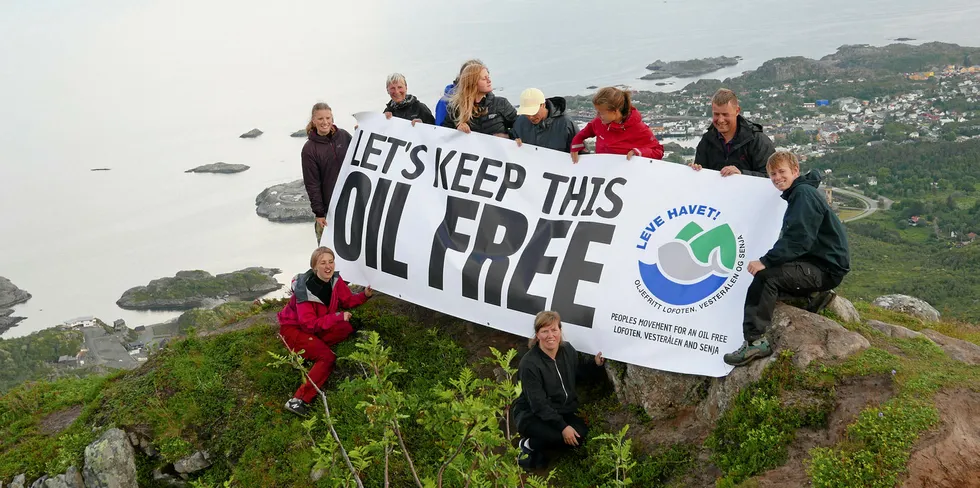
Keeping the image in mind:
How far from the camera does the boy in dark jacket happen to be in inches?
238

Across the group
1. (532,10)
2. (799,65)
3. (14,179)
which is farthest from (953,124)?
(532,10)

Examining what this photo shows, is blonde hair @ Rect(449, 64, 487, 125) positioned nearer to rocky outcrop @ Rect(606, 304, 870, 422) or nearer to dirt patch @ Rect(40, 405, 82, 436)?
rocky outcrop @ Rect(606, 304, 870, 422)

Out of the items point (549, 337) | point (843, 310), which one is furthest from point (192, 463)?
point (843, 310)

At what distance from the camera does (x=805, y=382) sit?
6172mm

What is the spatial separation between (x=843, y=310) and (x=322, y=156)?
667 centimetres

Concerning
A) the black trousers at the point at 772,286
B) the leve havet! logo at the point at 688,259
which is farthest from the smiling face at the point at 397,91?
the black trousers at the point at 772,286

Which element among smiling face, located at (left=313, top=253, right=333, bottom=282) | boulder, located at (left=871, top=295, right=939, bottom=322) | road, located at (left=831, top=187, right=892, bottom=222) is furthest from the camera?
road, located at (left=831, top=187, right=892, bottom=222)

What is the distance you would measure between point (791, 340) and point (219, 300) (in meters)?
35.2

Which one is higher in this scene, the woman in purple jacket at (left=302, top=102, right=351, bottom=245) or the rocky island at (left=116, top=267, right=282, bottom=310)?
the woman in purple jacket at (left=302, top=102, right=351, bottom=245)

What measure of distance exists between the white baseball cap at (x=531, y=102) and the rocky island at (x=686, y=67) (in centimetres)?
8296

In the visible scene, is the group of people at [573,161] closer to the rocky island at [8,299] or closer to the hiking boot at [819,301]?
the hiking boot at [819,301]

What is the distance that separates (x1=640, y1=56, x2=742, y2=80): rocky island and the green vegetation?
234 ft

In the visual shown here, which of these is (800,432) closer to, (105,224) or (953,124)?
(105,224)

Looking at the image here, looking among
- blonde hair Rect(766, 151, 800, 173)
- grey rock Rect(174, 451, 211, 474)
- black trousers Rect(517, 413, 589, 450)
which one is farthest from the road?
grey rock Rect(174, 451, 211, 474)
